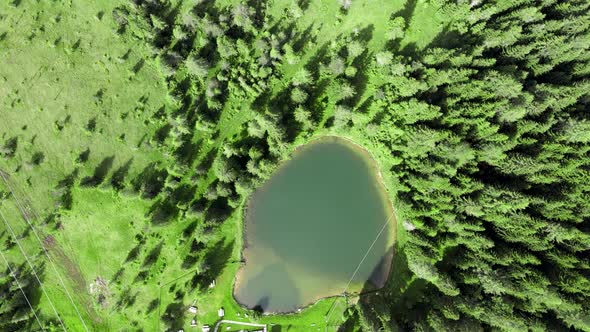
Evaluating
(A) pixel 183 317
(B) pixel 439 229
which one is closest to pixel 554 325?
(B) pixel 439 229

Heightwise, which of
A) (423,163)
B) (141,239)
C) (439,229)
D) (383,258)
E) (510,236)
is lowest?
(141,239)

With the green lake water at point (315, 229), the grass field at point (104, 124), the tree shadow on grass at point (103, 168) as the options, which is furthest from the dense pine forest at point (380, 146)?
the green lake water at point (315, 229)

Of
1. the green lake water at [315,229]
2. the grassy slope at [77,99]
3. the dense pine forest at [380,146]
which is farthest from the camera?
the green lake water at [315,229]

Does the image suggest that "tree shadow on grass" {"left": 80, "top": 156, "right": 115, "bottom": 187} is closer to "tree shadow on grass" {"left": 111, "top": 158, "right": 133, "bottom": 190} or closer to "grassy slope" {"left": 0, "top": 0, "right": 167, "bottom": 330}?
"grassy slope" {"left": 0, "top": 0, "right": 167, "bottom": 330}

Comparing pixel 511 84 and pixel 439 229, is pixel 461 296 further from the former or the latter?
pixel 511 84

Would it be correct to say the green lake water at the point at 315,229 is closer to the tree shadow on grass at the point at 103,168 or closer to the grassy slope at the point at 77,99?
the grassy slope at the point at 77,99

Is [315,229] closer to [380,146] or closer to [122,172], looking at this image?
[380,146]

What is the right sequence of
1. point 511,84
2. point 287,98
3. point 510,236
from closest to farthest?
A: point 511,84 < point 510,236 < point 287,98
